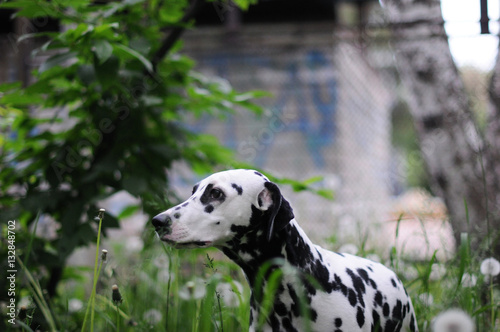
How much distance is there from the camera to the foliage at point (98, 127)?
2.23 m

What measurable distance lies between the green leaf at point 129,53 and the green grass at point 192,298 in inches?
27.1

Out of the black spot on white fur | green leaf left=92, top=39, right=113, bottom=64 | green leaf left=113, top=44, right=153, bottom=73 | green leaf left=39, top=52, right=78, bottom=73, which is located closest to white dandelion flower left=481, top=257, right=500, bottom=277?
the black spot on white fur

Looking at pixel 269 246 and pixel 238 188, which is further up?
pixel 238 188

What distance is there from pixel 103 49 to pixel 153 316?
3.88ft

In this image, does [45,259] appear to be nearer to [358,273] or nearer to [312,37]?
[358,273]

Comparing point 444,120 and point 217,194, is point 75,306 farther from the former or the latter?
point 444,120

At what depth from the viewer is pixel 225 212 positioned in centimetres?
152

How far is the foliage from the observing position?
7.32 ft

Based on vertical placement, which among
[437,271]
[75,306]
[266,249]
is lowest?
[437,271]

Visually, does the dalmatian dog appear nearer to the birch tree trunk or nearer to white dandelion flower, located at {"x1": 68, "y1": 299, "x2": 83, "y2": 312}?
white dandelion flower, located at {"x1": 68, "y1": 299, "x2": 83, "y2": 312}

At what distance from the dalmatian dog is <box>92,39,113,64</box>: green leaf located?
675 mm

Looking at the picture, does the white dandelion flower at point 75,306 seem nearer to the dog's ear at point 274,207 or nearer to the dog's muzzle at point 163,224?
the dog's muzzle at point 163,224

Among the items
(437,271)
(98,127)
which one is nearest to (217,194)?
(98,127)

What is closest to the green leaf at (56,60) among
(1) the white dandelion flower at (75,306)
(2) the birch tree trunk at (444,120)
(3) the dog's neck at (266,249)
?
(3) the dog's neck at (266,249)
